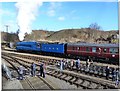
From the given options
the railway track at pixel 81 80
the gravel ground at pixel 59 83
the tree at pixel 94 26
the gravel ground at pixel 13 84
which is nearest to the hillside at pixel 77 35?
the tree at pixel 94 26

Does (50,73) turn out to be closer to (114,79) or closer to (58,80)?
(58,80)

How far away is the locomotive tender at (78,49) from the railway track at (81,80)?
3.65 feet

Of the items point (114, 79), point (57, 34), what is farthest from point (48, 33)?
point (114, 79)

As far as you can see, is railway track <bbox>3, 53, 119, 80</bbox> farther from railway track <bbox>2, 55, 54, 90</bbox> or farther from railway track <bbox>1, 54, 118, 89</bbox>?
railway track <bbox>2, 55, 54, 90</bbox>

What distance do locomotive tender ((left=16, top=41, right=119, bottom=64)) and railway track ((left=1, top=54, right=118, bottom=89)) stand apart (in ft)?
3.65

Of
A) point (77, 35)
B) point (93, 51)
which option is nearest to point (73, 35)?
point (77, 35)

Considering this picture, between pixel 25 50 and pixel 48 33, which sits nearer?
pixel 48 33

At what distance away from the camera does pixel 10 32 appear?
998 centimetres

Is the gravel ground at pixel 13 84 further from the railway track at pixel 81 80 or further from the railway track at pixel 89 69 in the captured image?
the railway track at pixel 89 69

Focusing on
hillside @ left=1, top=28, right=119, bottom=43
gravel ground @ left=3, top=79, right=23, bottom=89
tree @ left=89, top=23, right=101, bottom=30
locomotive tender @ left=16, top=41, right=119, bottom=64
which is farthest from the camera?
locomotive tender @ left=16, top=41, right=119, bottom=64

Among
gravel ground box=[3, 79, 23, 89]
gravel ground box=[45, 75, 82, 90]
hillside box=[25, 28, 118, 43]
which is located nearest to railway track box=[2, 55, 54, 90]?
gravel ground box=[3, 79, 23, 89]

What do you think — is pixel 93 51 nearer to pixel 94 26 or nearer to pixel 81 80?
pixel 81 80

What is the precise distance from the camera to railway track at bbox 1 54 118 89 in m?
9.56

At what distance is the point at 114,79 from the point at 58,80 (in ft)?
6.06
